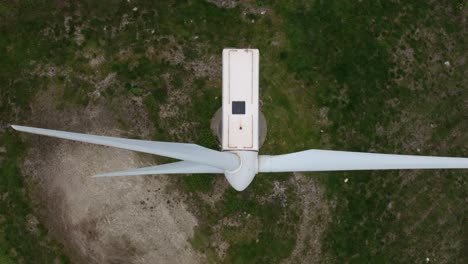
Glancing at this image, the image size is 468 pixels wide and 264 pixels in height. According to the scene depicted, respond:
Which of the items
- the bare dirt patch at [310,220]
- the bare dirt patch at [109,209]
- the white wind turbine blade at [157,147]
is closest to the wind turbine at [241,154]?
the white wind turbine blade at [157,147]

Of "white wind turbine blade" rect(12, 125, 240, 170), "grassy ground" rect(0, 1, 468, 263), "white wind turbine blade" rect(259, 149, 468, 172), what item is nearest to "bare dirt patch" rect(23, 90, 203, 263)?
"grassy ground" rect(0, 1, 468, 263)

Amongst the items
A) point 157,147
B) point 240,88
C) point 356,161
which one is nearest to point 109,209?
point 240,88

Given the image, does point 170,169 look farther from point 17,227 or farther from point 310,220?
point 17,227

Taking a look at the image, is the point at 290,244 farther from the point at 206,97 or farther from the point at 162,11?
the point at 162,11

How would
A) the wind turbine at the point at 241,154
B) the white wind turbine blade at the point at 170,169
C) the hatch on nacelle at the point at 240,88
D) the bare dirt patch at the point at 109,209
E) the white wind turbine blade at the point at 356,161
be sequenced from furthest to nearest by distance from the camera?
the bare dirt patch at the point at 109,209
the hatch on nacelle at the point at 240,88
the white wind turbine blade at the point at 356,161
the white wind turbine blade at the point at 170,169
the wind turbine at the point at 241,154

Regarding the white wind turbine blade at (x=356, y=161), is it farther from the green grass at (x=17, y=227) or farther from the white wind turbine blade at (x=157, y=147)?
the green grass at (x=17, y=227)

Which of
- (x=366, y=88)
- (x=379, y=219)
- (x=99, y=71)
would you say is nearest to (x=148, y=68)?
(x=99, y=71)
